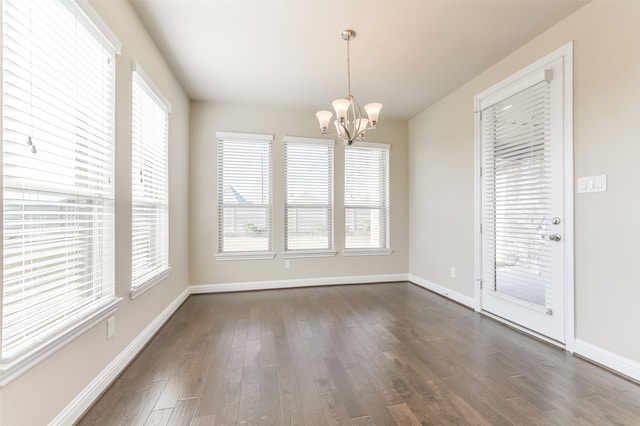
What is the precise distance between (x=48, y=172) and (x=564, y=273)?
3.61 meters

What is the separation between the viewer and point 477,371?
2021 mm

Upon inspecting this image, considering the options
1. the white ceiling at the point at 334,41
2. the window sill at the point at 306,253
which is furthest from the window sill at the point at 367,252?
the white ceiling at the point at 334,41

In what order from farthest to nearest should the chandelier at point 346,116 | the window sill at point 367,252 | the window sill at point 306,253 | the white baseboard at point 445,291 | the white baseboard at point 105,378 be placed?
the window sill at point 367,252 → the window sill at point 306,253 → the white baseboard at point 445,291 → the chandelier at point 346,116 → the white baseboard at point 105,378

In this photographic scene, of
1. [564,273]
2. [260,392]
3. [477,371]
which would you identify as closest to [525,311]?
[564,273]

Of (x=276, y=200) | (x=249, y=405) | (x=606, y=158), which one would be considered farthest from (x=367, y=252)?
(x=249, y=405)

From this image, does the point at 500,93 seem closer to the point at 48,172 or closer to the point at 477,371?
the point at 477,371

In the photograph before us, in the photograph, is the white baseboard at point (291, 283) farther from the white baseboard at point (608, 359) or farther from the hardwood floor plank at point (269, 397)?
the white baseboard at point (608, 359)

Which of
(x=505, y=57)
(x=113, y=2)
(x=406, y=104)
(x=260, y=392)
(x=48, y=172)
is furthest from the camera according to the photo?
(x=406, y=104)

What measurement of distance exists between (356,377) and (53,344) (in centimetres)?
173

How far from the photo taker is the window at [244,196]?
4117mm

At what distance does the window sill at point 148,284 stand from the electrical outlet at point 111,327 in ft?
0.85

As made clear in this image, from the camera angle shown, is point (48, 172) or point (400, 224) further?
point (400, 224)

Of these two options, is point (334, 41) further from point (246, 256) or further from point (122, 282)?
point (246, 256)

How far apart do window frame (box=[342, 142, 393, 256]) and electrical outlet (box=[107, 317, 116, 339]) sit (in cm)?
313
